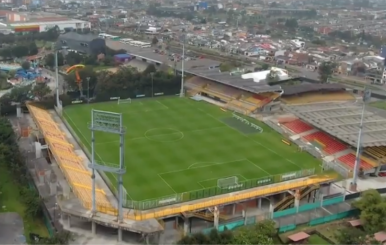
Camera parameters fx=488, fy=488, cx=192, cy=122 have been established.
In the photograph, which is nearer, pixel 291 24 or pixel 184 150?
pixel 184 150

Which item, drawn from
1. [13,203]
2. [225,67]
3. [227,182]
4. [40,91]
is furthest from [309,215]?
[225,67]

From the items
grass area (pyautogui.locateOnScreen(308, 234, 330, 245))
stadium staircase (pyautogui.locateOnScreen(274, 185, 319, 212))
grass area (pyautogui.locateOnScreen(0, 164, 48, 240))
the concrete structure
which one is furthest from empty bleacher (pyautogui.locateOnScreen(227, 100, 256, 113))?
grass area (pyautogui.locateOnScreen(0, 164, 48, 240))

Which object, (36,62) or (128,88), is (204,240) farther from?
Answer: (36,62)

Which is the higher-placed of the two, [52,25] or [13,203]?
[52,25]

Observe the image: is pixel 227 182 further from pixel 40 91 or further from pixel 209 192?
pixel 40 91

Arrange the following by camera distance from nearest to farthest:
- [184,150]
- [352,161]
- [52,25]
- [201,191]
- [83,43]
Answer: [201,191] < [352,161] < [184,150] < [83,43] < [52,25]

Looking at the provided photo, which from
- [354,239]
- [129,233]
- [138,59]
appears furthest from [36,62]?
[354,239]
